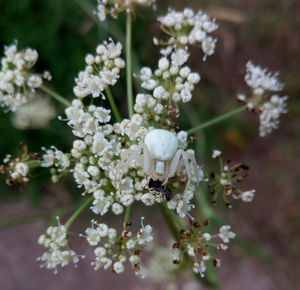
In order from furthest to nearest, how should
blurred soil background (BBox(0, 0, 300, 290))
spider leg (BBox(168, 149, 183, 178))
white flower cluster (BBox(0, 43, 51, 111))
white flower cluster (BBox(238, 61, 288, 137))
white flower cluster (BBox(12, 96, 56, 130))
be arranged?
1. blurred soil background (BBox(0, 0, 300, 290))
2. white flower cluster (BBox(12, 96, 56, 130))
3. white flower cluster (BBox(238, 61, 288, 137))
4. white flower cluster (BBox(0, 43, 51, 111))
5. spider leg (BBox(168, 149, 183, 178))

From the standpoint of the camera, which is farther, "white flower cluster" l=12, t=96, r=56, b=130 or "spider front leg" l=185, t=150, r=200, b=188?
"white flower cluster" l=12, t=96, r=56, b=130

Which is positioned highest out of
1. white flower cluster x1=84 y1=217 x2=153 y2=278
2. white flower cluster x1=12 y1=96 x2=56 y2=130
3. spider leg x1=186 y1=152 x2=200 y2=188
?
white flower cluster x1=12 y1=96 x2=56 y2=130

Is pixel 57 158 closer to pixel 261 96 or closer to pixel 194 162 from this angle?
pixel 194 162

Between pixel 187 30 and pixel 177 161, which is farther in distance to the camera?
pixel 187 30

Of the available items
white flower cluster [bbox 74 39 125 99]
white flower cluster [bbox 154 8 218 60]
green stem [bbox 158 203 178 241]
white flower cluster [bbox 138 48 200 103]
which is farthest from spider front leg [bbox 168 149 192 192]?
white flower cluster [bbox 154 8 218 60]

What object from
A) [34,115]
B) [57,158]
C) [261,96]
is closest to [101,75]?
[57,158]

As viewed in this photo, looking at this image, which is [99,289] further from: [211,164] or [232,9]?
[232,9]

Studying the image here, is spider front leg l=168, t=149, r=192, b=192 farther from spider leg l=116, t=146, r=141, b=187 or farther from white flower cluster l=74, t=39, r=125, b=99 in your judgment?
white flower cluster l=74, t=39, r=125, b=99
